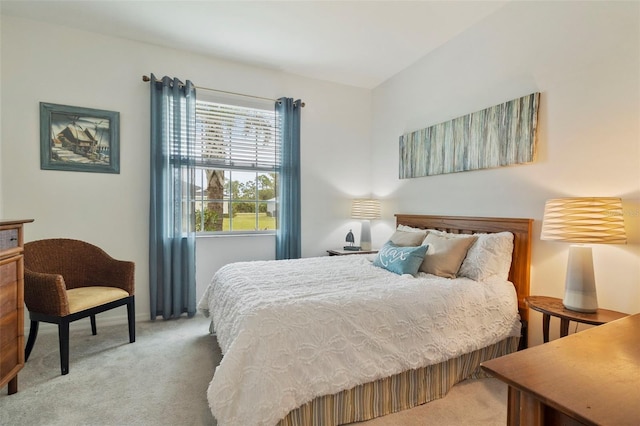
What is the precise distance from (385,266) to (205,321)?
1971 millimetres

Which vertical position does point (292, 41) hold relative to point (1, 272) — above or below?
above

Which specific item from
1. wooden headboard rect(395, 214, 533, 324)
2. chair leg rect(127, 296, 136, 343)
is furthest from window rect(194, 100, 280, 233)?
wooden headboard rect(395, 214, 533, 324)

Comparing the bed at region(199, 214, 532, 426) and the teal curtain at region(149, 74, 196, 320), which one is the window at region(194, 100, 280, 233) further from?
the bed at region(199, 214, 532, 426)

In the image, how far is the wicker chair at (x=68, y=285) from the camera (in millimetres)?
2098

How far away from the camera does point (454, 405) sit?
1801 mm

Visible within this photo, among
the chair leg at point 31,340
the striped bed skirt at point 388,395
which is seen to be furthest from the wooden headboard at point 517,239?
the chair leg at point 31,340

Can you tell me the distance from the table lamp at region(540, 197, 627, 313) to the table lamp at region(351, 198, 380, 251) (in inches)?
82.8

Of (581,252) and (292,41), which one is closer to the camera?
(581,252)

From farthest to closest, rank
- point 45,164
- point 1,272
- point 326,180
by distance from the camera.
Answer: point 326,180 → point 45,164 → point 1,272

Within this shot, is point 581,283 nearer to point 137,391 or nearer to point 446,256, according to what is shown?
point 446,256

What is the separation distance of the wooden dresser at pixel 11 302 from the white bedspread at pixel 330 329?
1.15m

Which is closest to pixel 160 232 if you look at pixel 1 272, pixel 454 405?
pixel 1 272

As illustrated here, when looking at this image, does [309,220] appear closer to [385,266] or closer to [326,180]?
[326,180]

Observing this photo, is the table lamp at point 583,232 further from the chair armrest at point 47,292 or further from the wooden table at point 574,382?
the chair armrest at point 47,292
